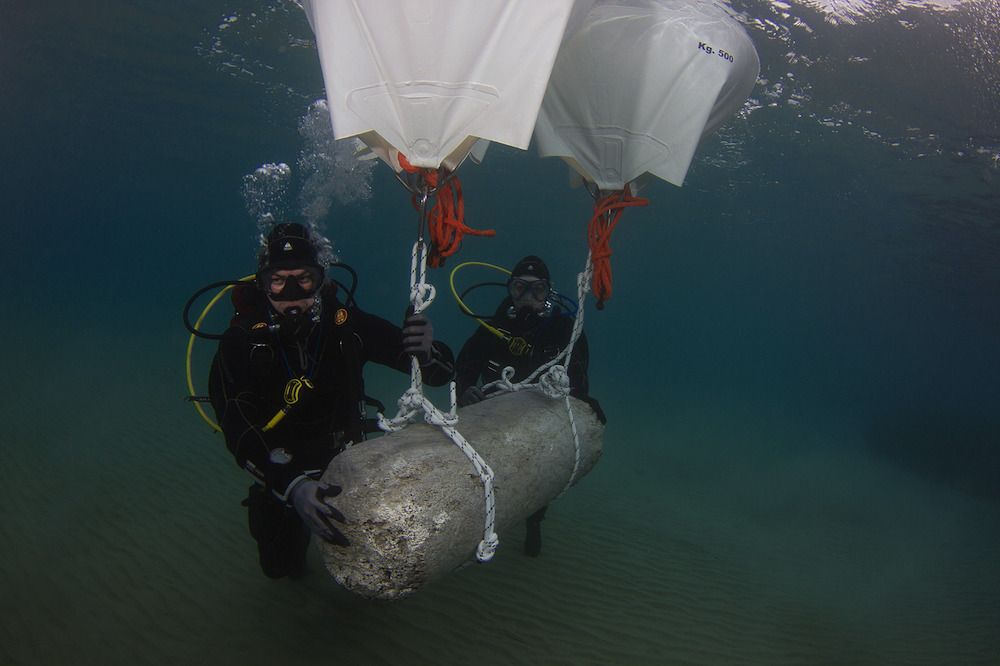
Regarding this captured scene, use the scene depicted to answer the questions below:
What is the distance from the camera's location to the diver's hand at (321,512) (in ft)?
8.63

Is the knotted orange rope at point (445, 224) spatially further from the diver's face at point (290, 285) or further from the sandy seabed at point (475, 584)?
the sandy seabed at point (475, 584)

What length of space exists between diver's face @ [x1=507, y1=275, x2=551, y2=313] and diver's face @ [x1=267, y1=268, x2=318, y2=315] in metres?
2.57

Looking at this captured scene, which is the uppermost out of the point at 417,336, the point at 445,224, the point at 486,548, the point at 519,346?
the point at 445,224

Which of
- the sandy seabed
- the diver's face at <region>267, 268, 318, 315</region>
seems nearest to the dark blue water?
the sandy seabed

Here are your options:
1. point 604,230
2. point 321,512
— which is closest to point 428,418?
point 321,512

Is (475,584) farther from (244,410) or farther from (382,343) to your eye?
(244,410)

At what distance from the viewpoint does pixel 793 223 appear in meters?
27.8

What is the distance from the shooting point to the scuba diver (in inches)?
226

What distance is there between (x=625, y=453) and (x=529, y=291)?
33.6 ft

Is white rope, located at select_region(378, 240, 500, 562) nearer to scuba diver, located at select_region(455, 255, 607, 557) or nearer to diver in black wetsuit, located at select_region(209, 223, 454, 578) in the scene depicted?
diver in black wetsuit, located at select_region(209, 223, 454, 578)

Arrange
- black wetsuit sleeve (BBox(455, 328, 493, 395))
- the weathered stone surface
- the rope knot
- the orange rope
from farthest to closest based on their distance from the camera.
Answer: black wetsuit sleeve (BBox(455, 328, 493, 395)) → the orange rope → the rope knot → the weathered stone surface

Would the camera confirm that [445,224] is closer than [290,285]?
Yes

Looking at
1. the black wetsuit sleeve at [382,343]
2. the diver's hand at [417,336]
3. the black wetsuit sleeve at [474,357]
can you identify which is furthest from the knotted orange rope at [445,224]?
the black wetsuit sleeve at [474,357]

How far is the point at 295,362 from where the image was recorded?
367cm
